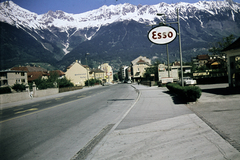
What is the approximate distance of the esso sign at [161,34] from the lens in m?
12.7

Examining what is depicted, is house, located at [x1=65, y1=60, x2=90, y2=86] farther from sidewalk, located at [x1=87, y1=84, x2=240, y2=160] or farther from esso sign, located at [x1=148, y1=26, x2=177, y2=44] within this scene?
sidewalk, located at [x1=87, y1=84, x2=240, y2=160]

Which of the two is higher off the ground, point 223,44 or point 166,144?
point 223,44

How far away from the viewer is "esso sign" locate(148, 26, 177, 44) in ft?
41.7

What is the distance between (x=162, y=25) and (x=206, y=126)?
8.60m

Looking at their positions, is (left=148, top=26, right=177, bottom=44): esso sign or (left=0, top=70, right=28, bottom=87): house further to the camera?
(left=0, top=70, right=28, bottom=87): house

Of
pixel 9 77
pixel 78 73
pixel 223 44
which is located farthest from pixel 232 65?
pixel 78 73

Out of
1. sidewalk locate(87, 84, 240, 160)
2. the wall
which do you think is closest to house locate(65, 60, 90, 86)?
the wall

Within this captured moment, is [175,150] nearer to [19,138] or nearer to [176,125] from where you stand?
[176,125]

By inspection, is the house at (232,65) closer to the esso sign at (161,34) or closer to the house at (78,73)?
the esso sign at (161,34)

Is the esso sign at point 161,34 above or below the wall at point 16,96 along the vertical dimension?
above

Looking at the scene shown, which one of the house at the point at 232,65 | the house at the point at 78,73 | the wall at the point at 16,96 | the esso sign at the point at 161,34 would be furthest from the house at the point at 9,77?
the house at the point at 232,65

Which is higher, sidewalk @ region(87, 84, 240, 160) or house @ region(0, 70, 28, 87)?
house @ region(0, 70, 28, 87)

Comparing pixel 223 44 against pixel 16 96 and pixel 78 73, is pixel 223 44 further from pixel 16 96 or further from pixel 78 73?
pixel 78 73

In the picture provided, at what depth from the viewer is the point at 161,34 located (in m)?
12.7
